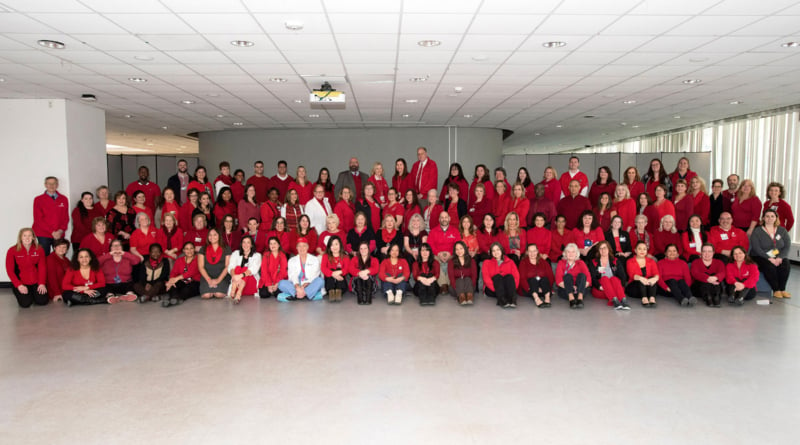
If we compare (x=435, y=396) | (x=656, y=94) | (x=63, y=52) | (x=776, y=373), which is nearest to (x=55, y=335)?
(x=63, y=52)

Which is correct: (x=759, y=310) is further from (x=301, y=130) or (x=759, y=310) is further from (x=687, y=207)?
(x=301, y=130)

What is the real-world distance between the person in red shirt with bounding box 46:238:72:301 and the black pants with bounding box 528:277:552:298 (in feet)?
21.1

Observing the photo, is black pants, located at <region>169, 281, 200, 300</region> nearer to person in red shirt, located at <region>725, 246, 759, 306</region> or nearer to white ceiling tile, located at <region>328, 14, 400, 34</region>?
white ceiling tile, located at <region>328, 14, 400, 34</region>

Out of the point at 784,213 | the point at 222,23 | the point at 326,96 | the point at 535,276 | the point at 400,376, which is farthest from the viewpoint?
the point at 784,213

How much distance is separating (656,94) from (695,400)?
6.29m

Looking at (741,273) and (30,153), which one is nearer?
(741,273)

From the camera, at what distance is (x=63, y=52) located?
18.7 feet

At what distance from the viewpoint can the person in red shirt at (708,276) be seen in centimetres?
700

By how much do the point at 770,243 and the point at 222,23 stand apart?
7901 millimetres

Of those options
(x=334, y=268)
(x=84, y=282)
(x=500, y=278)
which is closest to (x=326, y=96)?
(x=334, y=268)

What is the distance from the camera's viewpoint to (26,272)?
280 inches

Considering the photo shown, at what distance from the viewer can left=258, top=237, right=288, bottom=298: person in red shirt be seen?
7445 millimetres

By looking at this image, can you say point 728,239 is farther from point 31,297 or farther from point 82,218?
point 82,218

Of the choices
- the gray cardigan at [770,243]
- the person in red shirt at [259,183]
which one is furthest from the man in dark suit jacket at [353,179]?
the gray cardigan at [770,243]
